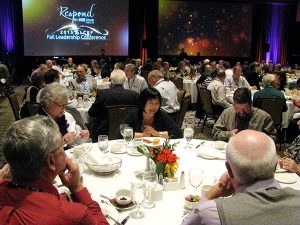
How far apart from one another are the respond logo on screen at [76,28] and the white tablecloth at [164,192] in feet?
43.1

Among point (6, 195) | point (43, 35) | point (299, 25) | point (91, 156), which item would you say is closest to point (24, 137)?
point (6, 195)

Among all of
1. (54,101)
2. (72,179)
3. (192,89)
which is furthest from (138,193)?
(192,89)

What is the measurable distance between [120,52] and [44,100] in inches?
537

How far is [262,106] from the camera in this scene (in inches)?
227

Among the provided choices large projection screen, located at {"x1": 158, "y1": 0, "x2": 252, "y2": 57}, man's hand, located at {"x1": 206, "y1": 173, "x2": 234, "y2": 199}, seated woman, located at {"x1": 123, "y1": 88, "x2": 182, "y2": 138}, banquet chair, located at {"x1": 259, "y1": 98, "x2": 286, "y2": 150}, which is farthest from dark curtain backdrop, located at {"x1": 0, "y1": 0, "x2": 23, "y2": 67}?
man's hand, located at {"x1": 206, "y1": 173, "x2": 234, "y2": 199}

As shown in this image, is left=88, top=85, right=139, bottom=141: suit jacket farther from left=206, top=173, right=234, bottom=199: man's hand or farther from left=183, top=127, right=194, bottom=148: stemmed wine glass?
left=206, top=173, right=234, bottom=199: man's hand

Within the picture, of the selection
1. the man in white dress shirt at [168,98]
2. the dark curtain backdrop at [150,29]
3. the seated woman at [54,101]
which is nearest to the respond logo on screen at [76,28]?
the dark curtain backdrop at [150,29]

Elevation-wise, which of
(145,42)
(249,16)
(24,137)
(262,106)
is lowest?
(262,106)

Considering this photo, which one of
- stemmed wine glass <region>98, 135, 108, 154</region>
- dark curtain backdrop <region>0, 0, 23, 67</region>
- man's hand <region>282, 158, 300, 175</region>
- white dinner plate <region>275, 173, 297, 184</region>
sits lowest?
white dinner plate <region>275, 173, 297, 184</region>

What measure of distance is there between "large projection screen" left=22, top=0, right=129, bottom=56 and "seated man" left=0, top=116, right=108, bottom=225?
1447 centimetres

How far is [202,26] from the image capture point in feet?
55.5

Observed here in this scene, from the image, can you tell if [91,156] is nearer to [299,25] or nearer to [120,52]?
[120,52]

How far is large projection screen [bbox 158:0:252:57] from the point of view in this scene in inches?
659

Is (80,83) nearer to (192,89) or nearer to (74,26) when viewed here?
(192,89)
